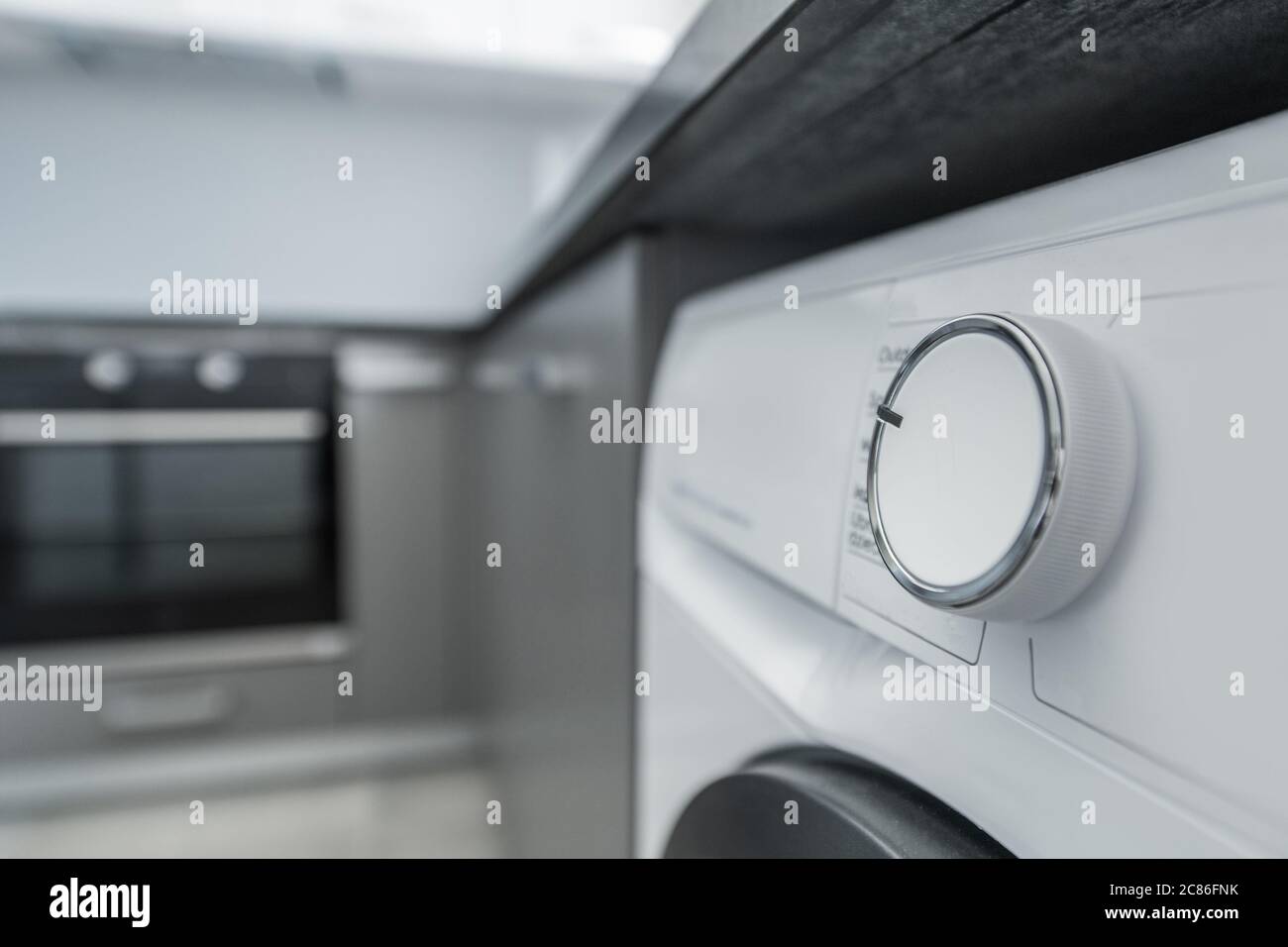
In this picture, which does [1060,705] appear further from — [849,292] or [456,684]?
[456,684]

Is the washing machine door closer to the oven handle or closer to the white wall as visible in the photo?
the white wall

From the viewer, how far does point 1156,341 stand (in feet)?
0.64

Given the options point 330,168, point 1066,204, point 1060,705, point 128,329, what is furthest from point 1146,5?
point 128,329

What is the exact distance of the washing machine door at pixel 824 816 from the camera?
0.24 metres

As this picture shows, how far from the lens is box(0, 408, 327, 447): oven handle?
131cm
